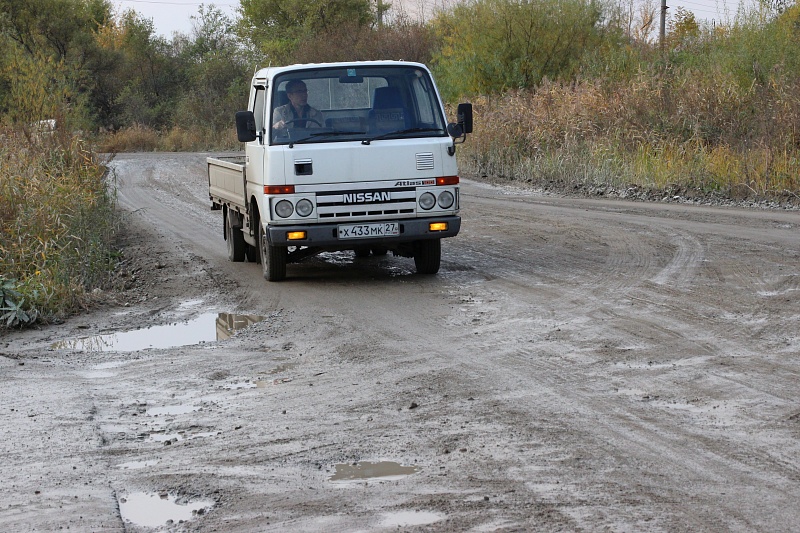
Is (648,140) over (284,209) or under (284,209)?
over

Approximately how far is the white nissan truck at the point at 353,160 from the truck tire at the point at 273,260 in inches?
0.5

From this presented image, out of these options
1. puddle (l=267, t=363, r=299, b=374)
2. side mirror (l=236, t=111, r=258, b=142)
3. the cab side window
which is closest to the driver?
side mirror (l=236, t=111, r=258, b=142)

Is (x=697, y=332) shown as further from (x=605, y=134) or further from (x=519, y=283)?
(x=605, y=134)

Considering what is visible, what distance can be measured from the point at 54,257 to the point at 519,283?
4866mm

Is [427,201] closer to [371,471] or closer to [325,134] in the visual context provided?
[325,134]

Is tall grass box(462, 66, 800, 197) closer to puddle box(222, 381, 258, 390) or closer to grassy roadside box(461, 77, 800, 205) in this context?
grassy roadside box(461, 77, 800, 205)

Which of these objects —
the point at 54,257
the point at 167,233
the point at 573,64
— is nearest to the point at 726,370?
the point at 54,257

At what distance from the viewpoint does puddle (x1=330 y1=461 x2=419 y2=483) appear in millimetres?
5031

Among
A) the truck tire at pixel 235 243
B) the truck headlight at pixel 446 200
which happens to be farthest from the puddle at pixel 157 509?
the truck tire at pixel 235 243

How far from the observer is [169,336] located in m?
9.03

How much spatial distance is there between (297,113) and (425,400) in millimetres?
5376

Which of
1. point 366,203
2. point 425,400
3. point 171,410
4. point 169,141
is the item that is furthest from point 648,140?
point 169,141

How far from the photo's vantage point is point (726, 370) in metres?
6.85

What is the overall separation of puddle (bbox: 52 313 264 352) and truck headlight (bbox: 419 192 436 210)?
2262 millimetres
